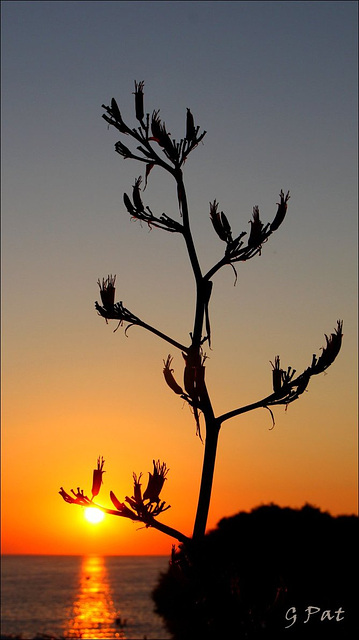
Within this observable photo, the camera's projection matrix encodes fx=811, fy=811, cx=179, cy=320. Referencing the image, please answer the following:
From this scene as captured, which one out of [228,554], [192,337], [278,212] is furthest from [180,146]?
[228,554]

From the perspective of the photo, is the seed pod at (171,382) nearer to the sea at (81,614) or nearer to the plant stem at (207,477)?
the plant stem at (207,477)

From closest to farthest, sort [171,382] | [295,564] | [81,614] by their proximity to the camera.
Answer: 1. [171,382]
2. [295,564]
3. [81,614]

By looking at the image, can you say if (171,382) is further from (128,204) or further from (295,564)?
(295,564)

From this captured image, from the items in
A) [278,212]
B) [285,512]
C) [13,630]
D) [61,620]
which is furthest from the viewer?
[61,620]

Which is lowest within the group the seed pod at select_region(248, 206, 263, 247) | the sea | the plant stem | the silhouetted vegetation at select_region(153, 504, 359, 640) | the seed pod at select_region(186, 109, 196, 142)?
the sea

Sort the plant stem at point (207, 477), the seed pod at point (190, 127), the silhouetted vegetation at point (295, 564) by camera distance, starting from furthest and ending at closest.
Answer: the silhouetted vegetation at point (295, 564) < the seed pod at point (190, 127) < the plant stem at point (207, 477)

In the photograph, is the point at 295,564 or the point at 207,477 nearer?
the point at 207,477

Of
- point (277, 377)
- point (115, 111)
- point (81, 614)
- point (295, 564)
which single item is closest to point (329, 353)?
point (277, 377)

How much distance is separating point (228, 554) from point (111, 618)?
98.2 metres

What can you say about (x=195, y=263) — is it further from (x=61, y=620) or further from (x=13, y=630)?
(x=61, y=620)

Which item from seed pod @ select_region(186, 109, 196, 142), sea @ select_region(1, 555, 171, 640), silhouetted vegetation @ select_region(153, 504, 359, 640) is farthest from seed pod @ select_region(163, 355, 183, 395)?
sea @ select_region(1, 555, 171, 640)

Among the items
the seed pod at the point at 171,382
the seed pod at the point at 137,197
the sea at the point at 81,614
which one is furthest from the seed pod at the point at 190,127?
the sea at the point at 81,614

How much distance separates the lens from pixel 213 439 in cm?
646

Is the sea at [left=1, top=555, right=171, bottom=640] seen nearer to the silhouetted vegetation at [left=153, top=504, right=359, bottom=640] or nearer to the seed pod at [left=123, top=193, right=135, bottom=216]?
the silhouetted vegetation at [left=153, top=504, right=359, bottom=640]
